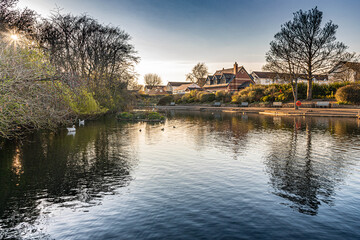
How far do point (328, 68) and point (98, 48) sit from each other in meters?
40.3

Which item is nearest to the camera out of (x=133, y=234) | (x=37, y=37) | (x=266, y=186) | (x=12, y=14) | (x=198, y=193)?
(x=133, y=234)

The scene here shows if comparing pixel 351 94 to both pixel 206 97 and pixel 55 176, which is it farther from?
pixel 55 176

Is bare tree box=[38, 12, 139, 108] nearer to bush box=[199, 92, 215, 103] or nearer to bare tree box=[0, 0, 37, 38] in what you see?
bare tree box=[0, 0, 37, 38]

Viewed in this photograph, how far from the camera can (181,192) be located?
380 inches

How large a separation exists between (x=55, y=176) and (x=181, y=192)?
19.4ft

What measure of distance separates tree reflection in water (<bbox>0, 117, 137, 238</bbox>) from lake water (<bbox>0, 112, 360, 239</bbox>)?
44 mm

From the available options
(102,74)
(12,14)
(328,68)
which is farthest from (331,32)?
(12,14)

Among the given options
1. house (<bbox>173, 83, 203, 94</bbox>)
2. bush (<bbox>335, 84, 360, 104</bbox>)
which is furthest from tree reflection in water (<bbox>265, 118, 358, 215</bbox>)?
house (<bbox>173, 83, 203, 94</bbox>)

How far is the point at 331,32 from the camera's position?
1770 inches

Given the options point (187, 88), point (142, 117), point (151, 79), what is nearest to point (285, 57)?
point (142, 117)

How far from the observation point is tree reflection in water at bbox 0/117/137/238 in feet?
27.5

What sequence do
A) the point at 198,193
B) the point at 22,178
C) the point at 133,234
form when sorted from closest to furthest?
the point at 133,234 < the point at 198,193 < the point at 22,178

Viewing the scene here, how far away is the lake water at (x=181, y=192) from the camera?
720 cm

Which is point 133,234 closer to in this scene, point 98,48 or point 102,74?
point 102,74
